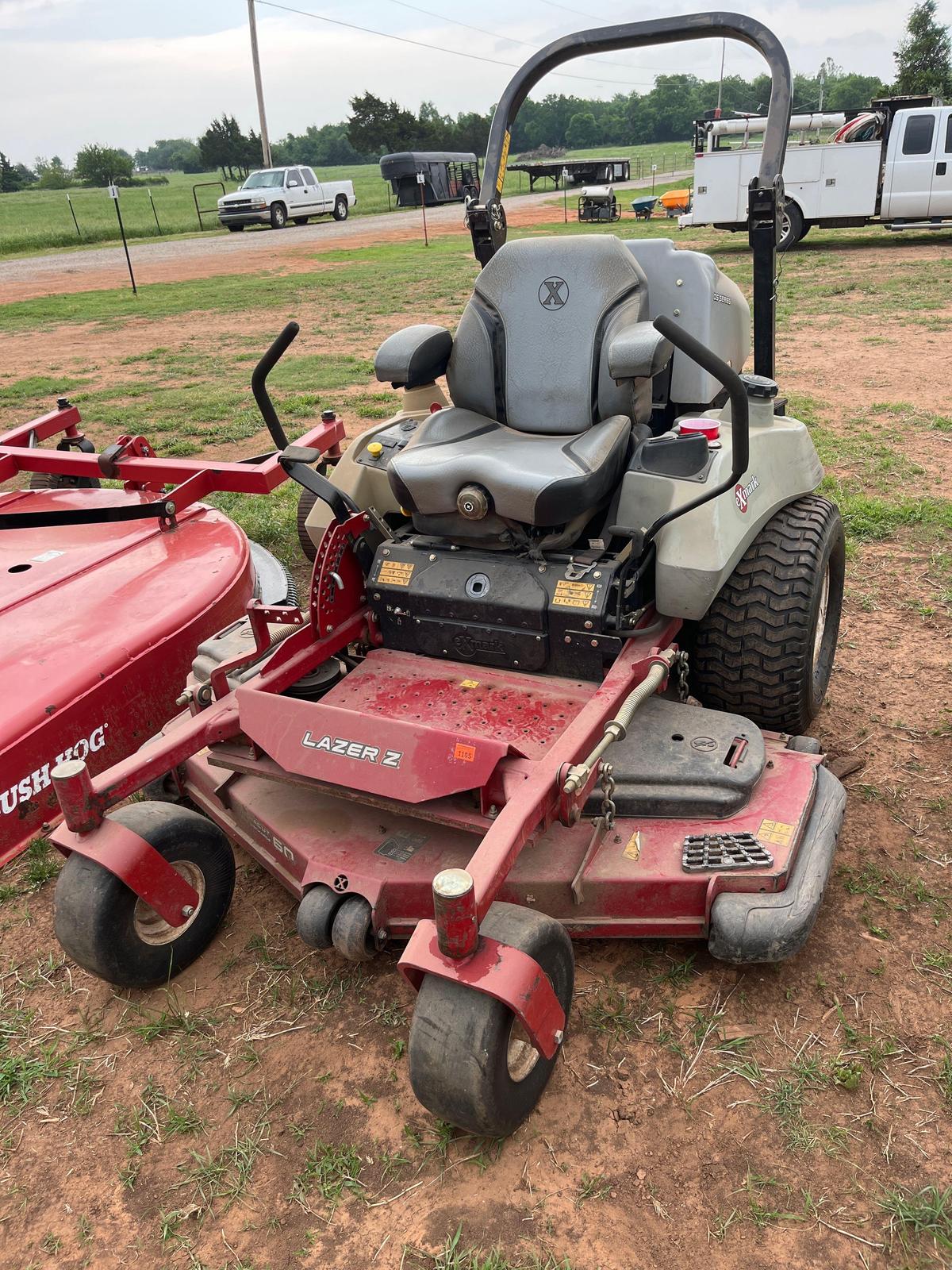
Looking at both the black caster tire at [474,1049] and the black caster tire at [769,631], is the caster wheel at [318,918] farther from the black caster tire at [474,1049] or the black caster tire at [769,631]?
the black caster tire at [769,631]

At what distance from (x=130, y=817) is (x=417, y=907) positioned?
747 millimetres

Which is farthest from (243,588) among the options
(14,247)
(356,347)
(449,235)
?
(14,247)

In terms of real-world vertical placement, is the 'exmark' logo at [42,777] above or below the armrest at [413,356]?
below

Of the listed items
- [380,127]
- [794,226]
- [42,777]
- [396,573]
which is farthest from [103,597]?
[380,127]

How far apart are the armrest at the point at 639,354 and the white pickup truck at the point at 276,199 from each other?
86.4 feet

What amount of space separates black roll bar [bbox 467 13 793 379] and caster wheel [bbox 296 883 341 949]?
2.36 meters

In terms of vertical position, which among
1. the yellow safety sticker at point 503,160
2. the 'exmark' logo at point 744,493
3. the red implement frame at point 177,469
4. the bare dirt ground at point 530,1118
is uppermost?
the yellow safety sticker at point 503,160

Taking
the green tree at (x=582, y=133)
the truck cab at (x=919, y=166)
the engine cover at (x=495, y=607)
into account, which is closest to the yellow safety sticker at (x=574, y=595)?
the engine cover at (x=495, y=607)

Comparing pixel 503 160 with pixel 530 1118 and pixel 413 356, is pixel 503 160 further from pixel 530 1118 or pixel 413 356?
pixel 530 1118

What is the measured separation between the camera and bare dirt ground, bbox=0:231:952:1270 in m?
1.88

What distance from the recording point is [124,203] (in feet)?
135

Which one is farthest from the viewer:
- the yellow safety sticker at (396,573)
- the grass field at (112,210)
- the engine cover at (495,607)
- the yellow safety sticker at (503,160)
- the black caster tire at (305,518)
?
the grass field at (112,210)

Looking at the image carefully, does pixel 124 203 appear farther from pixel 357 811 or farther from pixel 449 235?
pixel 357 811

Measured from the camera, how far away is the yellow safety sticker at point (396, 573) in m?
3.07
